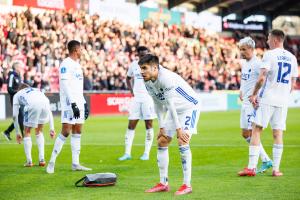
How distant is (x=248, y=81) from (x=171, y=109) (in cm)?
336

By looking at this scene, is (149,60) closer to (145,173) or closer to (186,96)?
(186,96)

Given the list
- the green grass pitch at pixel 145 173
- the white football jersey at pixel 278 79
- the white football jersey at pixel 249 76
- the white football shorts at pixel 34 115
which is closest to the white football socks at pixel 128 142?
the green grass pitch at pixel 145 173

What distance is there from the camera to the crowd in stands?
102ft

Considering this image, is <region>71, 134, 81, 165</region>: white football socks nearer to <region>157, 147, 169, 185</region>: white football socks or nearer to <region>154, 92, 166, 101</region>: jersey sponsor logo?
<region>157, 147, 169, 185</region>: white football socks

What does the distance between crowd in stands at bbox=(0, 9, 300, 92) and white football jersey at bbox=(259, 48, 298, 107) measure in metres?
11.7

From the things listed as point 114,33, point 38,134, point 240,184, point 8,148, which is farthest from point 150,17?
point 240,184

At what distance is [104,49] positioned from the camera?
37.6 meters

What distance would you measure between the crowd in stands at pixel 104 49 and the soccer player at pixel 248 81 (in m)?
10.5

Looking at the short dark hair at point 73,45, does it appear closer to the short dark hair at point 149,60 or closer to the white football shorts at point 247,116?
the white football shorts at point 247,116

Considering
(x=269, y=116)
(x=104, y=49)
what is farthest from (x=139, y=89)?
(x=104, y=49)

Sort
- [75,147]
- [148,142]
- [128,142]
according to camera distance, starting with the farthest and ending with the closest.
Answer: [128,142] < [148,142] < [75,147]

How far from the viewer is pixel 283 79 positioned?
1127 centimetres

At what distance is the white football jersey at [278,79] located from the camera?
11.2m

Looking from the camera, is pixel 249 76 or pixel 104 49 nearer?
pixel 249 76
